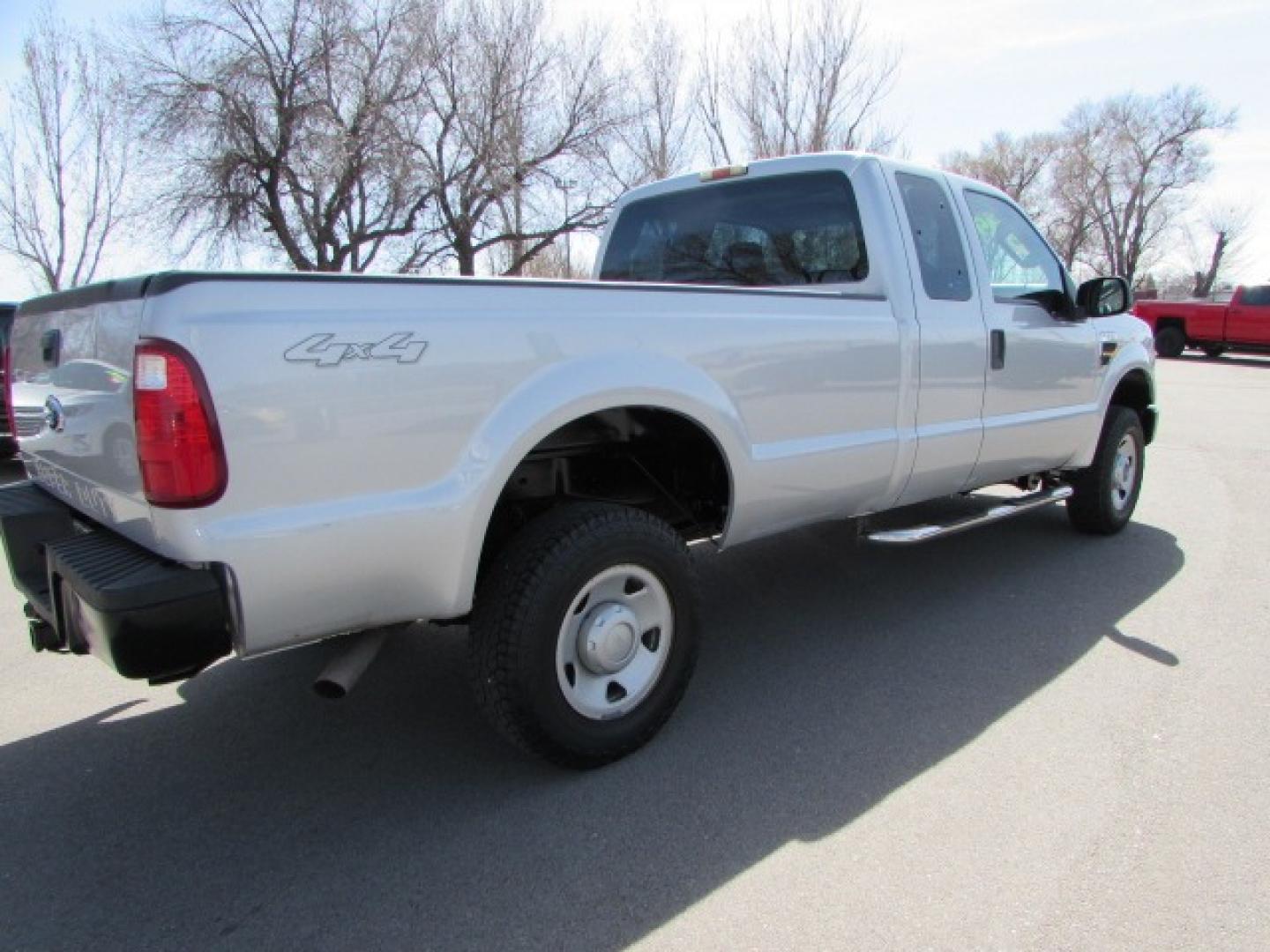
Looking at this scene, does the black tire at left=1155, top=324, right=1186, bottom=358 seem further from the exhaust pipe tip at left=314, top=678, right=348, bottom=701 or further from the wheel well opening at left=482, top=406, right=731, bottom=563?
the exhaust pipe tip at left=314, top=678, right=348, bottom=701

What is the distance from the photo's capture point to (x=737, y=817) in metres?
2.55

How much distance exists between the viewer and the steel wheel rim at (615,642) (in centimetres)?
275

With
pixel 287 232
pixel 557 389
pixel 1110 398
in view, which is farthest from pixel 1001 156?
pixel 557 389

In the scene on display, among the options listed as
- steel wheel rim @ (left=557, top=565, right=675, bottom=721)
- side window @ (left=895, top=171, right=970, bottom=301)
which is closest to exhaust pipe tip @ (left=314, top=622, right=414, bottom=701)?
steel wheel rim @ (left=557, top=565, right=675, bottom=721)

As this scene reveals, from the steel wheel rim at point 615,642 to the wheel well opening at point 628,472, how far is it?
1.16ft

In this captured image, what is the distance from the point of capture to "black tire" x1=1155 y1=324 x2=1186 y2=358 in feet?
74.8

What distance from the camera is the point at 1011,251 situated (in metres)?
4.56

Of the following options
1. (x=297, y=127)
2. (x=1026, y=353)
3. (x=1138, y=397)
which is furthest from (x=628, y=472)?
(x=297, y=127)

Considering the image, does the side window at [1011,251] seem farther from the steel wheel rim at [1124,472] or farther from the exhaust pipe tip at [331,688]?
the exhaust pipe tip at [331,688]

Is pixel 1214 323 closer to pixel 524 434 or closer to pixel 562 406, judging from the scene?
pixel 562 406

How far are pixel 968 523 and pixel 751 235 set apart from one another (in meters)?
1.69

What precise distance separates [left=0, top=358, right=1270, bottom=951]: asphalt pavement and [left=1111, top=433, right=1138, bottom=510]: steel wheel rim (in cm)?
132

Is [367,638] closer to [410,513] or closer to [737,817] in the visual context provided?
[410,513]

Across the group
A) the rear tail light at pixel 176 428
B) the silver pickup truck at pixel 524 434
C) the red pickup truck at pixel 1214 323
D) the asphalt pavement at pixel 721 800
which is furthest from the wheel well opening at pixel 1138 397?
the red pickup truck at pixel 1214 323
